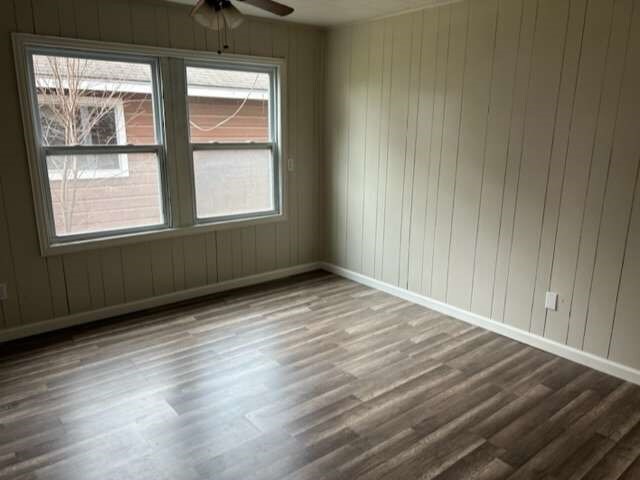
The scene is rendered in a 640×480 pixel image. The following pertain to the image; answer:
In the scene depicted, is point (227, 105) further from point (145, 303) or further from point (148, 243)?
point (145, 303)

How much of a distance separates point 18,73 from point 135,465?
2.69m

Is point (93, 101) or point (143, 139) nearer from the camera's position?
point (93, 101)

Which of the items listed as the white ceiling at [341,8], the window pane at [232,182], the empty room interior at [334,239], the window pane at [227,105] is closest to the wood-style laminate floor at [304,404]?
the empty room interior at [334,239]

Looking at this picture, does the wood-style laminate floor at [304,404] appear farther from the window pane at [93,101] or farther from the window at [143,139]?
the window pane at [93,101]

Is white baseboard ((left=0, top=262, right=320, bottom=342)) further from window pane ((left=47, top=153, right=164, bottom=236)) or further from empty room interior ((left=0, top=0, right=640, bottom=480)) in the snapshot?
window pane ((left=47, top=153, right=164, bottom=236))

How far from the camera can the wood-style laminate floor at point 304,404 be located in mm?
2188

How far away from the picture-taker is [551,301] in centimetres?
323

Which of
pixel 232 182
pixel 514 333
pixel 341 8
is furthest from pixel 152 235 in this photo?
pixel 514 333

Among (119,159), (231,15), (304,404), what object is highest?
(231,15)

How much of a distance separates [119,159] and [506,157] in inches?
118

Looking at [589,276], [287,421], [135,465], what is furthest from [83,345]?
[589,276]

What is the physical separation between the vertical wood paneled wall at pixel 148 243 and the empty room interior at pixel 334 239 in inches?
0.7

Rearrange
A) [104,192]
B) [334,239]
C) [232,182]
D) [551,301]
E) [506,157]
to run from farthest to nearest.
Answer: [334,239]
[232,182]
[104,192]
[506,157]
[551,301]

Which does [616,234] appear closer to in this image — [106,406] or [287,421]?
[287,421]
